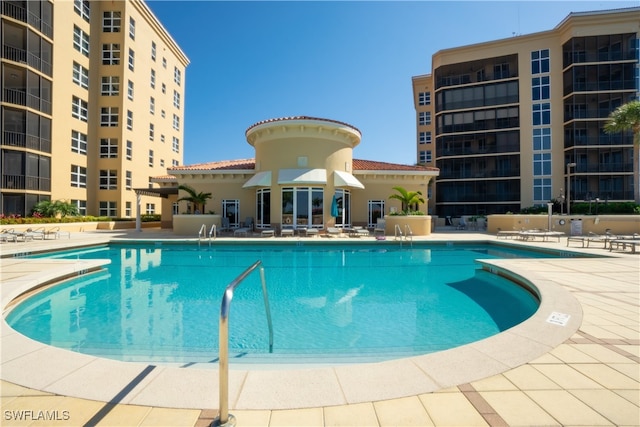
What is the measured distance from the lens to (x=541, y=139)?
32875mm

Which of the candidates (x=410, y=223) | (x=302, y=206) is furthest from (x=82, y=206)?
(x=410, y=223)

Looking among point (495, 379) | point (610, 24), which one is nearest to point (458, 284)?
point (495, 379)

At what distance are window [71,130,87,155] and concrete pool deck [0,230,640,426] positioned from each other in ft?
92.9

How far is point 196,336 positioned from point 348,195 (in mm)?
18286

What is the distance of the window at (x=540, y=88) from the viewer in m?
32.7

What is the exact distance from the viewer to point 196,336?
17.5 feet

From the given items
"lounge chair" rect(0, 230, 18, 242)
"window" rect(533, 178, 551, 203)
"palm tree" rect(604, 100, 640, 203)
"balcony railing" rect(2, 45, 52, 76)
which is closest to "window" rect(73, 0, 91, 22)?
"balcony railing" rect(2, 45, 52, 76)

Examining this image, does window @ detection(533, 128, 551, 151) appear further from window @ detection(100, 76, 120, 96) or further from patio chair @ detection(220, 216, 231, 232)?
window @ detection(100, 76, 120, 96)

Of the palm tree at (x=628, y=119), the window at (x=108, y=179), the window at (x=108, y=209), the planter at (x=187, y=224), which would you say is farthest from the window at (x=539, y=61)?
the window at (x=108, y=209)

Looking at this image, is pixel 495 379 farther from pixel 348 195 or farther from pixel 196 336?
pixel 348 195

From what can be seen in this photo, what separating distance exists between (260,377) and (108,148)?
107 feet

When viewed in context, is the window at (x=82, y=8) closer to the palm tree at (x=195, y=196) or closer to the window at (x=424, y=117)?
the palm tree at (x=195, y=196)

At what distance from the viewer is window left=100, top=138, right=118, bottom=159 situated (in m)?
27.8

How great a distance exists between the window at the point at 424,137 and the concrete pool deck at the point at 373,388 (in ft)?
147
